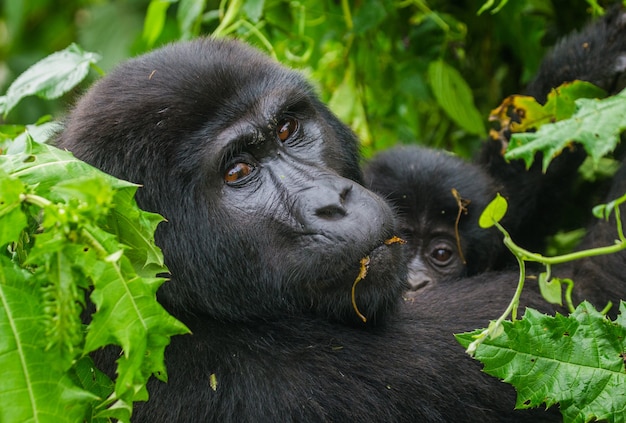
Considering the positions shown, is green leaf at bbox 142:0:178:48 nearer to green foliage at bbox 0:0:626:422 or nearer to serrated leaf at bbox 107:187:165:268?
green foliage at bbox 0:0:626:422

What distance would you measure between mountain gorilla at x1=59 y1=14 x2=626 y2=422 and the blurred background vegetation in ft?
3.40

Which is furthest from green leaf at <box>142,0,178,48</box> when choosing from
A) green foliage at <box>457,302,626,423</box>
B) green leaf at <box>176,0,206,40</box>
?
green foliage at <box>457,302,626,423</box>

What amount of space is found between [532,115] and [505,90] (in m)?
1.38

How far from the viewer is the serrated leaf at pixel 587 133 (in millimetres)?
1669

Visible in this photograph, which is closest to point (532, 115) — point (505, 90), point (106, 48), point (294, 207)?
point (294, 207)

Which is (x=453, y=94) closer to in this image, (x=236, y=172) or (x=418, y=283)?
(x=418, y=283)

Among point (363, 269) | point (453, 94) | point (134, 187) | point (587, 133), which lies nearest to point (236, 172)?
point (363, 269)

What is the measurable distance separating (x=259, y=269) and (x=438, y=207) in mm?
1336

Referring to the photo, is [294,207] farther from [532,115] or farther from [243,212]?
[532,115]

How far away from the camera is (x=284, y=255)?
226 centimetres

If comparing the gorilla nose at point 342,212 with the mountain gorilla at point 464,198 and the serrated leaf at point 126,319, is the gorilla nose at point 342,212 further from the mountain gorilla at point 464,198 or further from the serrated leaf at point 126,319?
the mountain gorilla at point 464,198

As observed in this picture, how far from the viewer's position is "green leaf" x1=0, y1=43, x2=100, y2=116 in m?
2.94

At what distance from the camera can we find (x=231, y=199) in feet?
7.63

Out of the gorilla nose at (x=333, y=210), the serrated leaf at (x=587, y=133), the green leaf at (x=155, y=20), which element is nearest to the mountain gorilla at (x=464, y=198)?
the gorilla nose at (x=333, y=210)
